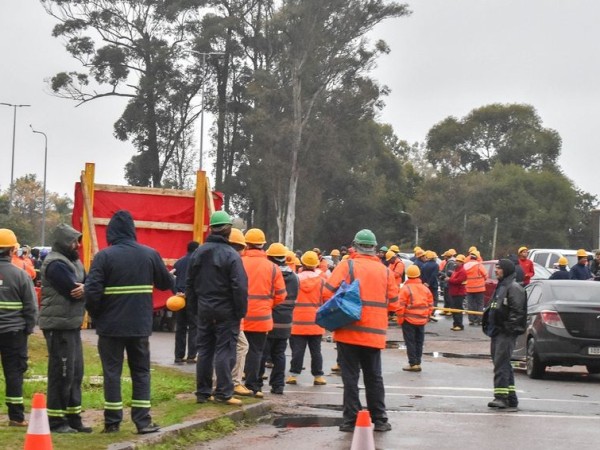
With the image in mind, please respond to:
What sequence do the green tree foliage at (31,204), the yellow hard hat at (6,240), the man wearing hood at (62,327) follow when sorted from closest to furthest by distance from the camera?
the man wearing hood at (62,327) → the yellow hard hat at (6,240) → the green tree foliage at (31,204)

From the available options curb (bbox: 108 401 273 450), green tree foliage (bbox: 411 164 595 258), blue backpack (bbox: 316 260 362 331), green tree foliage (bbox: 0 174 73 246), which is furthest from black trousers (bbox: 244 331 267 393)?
green tree foliage (bbox: 0 174 73 246)

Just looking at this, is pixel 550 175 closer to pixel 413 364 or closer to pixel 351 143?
pixel 351 143

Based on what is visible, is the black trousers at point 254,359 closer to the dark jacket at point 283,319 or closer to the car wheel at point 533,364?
the dark jacket at point 283,319

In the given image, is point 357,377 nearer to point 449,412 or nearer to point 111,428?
point 449,412

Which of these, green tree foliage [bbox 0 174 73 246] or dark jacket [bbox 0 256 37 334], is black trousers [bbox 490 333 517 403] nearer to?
dark jacket [bbox 0 256 37 334]

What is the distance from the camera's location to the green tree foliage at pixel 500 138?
334ft

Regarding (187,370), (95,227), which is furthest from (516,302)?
(95,227)

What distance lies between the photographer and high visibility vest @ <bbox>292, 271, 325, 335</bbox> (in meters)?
16.6

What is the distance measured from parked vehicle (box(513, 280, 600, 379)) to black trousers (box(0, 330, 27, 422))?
8.87m

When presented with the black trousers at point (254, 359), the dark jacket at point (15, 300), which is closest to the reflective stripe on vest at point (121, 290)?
the dark jacket at point (15, 300)

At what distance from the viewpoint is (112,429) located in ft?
34.1

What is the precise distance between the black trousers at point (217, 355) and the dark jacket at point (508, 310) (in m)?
3.33

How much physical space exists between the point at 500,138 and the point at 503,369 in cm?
9093

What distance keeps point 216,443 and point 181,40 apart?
56.8 m
